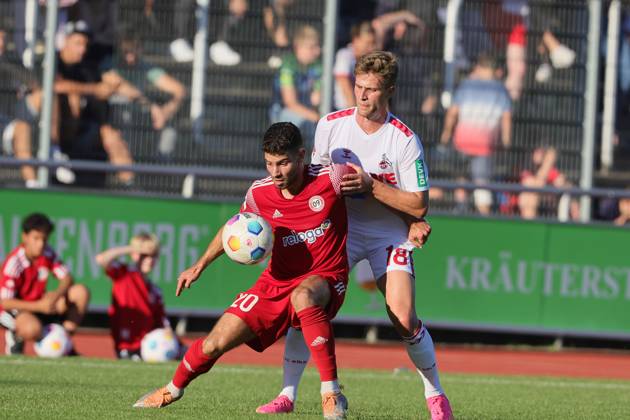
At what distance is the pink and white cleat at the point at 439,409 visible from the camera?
7734mm

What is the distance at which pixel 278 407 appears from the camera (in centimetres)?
801

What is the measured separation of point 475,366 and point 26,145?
609cm

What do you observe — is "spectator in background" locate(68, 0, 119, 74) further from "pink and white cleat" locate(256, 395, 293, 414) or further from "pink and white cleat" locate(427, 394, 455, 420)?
"pink and white cleat" locate(427, 394, 455, 420)

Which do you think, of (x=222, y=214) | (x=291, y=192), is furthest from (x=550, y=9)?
(x=291, y=192)

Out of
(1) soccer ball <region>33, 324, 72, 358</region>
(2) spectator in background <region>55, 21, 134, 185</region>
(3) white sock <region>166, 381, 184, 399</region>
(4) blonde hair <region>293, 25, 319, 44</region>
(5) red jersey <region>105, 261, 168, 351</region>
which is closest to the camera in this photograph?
(3) white sock <region>166, 381, 184, 399</region>

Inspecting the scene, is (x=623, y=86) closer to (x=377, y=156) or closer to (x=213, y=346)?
(x=377, y=156)

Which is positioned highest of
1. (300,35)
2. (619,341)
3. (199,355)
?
(300,35)

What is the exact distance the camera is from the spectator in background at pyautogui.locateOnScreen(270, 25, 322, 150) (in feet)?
53.0

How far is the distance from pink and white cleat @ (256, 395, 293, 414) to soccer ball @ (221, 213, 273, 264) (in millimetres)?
932

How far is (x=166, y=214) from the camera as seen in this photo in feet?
50.3

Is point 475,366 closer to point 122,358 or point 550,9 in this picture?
point 122,358

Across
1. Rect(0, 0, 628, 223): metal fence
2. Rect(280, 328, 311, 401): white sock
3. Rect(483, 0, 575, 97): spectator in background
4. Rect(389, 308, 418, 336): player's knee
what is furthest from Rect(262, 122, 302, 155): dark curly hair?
Rect(483, 0, 575, 97): spectator in background

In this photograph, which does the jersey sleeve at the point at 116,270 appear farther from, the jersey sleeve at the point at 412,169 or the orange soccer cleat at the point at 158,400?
the jersey sleeve at the point at 412,169

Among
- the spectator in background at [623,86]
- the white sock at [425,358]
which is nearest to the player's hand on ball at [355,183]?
the white sock at [425,358]
